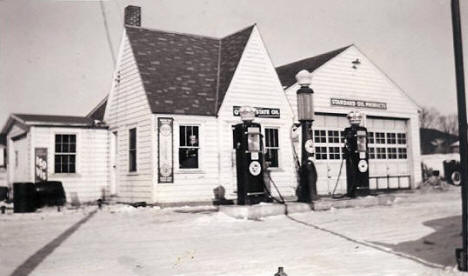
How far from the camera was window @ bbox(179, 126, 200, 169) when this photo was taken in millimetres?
14797

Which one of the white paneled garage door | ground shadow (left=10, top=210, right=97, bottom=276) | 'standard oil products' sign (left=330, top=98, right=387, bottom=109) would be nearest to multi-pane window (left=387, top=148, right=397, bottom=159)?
the white paneled garage door

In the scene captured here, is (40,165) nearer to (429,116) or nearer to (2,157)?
(2,157)

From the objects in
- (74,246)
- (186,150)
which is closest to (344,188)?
(186,150)

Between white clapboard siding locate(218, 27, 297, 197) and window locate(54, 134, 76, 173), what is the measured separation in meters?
4.67

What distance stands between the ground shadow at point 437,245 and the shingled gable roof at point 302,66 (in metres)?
10.3

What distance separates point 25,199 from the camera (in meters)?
14.0

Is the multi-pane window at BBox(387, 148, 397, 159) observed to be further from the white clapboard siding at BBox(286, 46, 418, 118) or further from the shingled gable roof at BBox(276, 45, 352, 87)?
the shingled gable roof at BBox(276, 45, 352, 87)

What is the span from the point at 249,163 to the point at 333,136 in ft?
25.0

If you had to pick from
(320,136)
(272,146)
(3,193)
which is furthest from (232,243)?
(3,193)

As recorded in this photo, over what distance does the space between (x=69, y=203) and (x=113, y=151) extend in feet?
7.08

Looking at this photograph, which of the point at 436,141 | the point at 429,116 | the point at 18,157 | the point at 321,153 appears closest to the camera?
the point at 18,157

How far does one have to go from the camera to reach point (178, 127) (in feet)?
48.1

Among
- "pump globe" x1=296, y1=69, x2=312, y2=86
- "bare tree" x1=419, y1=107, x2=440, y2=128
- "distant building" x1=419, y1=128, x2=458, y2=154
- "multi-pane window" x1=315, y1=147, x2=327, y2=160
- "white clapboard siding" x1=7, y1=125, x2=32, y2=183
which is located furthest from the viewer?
"distant building" x1=419, y1=128, x2=458, y2=154

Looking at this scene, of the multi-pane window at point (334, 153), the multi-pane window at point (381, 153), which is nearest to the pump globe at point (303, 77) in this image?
the multi-pane window at point (334, 153)
